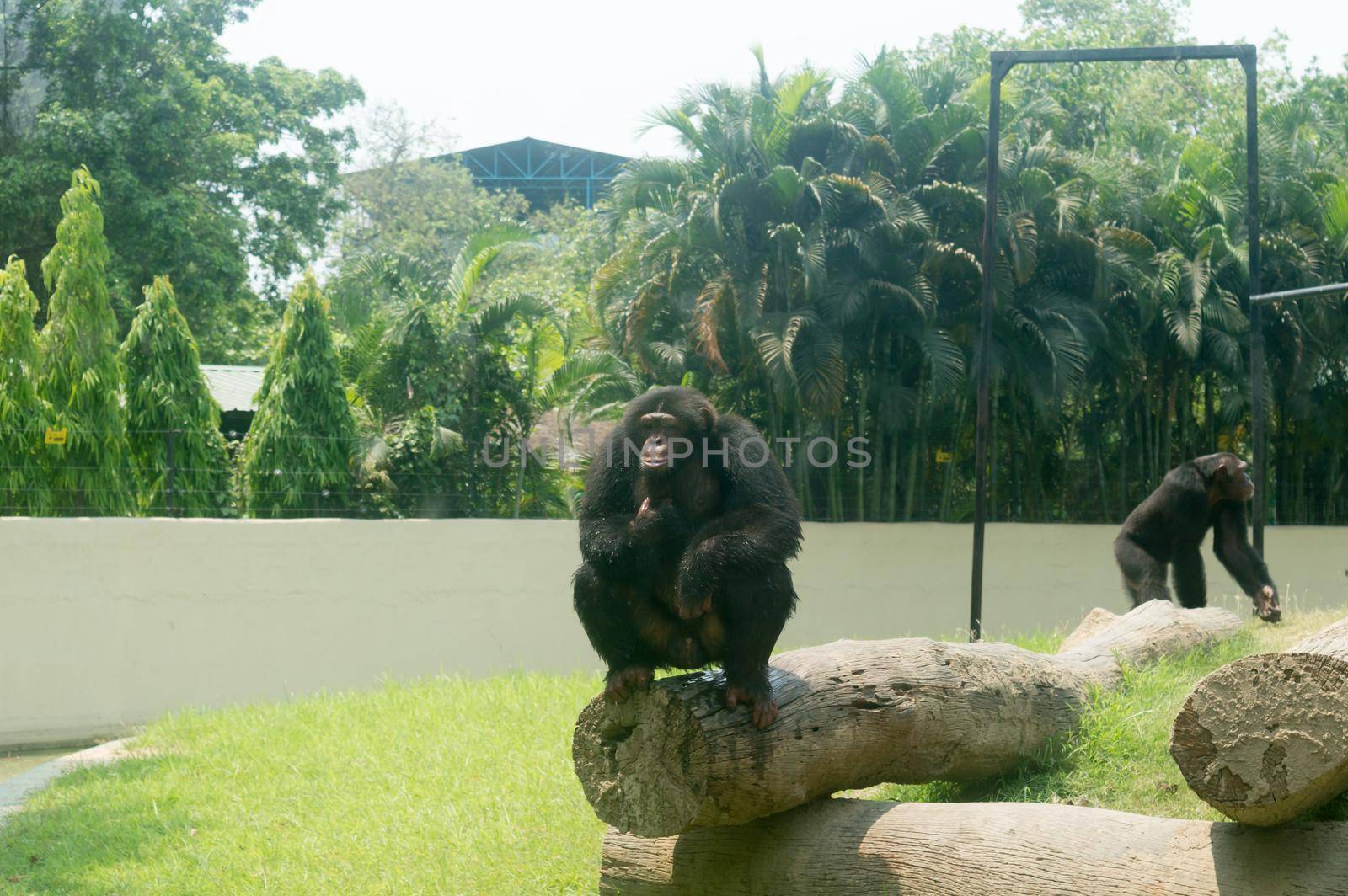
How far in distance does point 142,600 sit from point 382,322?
18.3 feet

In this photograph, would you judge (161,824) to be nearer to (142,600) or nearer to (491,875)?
(491,875)

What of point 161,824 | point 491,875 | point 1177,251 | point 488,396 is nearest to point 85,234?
point 488,396

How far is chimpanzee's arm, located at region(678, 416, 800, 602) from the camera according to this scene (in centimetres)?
422

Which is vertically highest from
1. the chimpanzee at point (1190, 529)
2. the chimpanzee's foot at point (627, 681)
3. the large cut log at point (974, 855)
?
the chimpanzee at point (1190, 529)

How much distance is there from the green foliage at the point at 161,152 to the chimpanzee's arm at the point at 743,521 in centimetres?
1666

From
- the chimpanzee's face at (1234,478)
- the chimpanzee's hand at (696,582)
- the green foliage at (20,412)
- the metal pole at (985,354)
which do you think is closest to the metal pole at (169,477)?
the green foliage at (20,412)

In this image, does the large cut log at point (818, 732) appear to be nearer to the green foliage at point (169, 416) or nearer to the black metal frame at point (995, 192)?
the black metal frame at point (995, 192)

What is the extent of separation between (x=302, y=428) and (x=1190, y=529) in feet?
31.2

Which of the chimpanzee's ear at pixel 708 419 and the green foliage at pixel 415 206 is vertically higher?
the green foliage at pixel 415 206

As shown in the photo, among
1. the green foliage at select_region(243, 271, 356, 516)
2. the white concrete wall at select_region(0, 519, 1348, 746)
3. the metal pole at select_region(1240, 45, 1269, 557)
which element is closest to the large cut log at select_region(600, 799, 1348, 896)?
the metal pole at select_region(1240, 45, 1269, 557)

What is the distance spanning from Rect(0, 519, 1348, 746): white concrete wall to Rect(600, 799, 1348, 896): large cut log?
8529 millimetres

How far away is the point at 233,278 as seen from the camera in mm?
22188

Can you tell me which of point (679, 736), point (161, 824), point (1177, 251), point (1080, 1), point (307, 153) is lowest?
point (161, 824)

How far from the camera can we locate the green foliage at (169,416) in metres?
13.1
